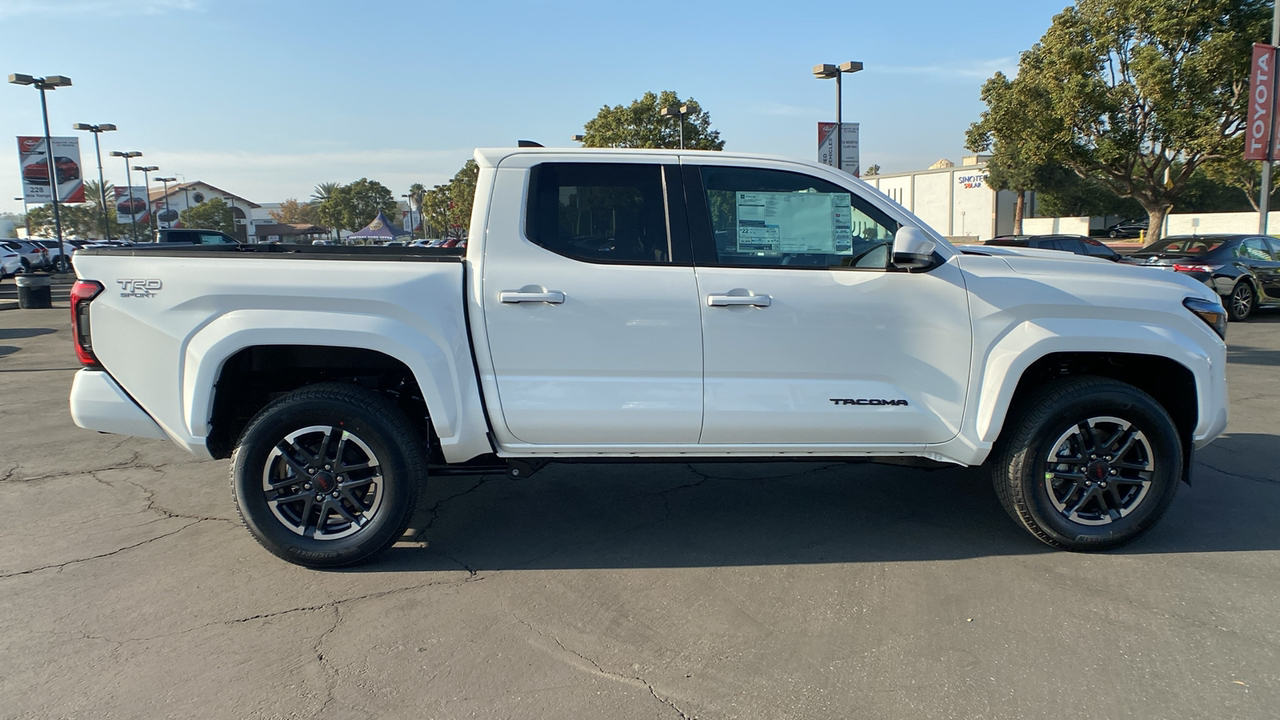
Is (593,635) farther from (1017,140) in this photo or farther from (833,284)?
(1017,140)

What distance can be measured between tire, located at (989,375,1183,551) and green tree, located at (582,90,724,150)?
34609 mm

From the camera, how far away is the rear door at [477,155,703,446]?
381 cm

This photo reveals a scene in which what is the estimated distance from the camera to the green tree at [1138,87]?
21828 millimetres

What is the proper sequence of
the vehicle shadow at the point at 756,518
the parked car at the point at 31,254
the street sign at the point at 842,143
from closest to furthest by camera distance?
the vehicle shadow at the point at 756,518 → the street sign at the point at 842,143 → the parked car at the point at 31,254

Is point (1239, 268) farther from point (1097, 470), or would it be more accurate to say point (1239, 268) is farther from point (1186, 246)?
point (1097, 470)

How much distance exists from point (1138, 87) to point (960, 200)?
40.4m

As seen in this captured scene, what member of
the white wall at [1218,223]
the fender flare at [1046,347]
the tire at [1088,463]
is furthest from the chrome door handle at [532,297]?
the white wall at [1218,223]

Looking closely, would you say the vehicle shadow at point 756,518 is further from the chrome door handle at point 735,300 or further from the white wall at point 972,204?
the white wall at point 972,204

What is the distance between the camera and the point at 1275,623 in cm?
340

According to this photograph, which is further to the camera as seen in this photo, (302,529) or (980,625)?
(302,529)

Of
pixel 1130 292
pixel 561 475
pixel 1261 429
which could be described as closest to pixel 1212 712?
pixel 1130 292

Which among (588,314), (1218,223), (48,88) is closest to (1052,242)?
(588,314)

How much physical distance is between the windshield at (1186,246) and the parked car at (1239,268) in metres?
0.02

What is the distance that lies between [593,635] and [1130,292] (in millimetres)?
3052
